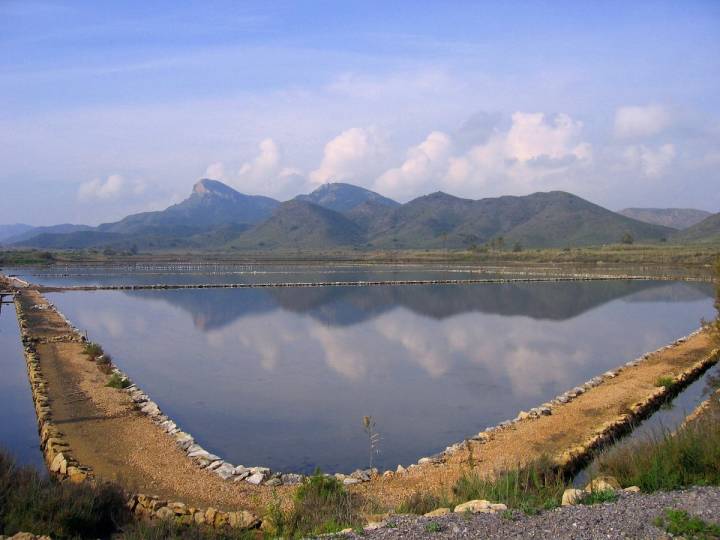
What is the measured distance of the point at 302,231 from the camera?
14562 centimetres

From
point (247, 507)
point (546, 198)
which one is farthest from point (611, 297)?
point (546, 198)

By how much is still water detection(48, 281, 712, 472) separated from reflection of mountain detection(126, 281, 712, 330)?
14cm

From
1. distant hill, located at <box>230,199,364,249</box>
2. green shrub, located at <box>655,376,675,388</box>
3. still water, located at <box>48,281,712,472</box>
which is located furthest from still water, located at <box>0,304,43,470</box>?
distant hill, located at <box>230,199,364,249</box>

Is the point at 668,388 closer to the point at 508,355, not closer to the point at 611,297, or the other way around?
the point at 508,355

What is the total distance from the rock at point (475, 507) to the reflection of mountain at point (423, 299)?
55.3 feet

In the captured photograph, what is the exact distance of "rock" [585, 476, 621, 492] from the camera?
214 inches

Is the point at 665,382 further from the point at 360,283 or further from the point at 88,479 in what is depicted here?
the point at 360,283

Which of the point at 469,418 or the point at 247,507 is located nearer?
the point at 247,507

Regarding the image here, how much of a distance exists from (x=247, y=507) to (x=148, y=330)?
15929mm

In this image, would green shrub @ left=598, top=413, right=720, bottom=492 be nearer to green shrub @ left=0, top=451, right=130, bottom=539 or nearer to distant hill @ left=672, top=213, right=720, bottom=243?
green shrub @ left=0, top=451, right=130, bottom=539

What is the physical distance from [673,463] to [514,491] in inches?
61.3

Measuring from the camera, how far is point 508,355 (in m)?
16.1

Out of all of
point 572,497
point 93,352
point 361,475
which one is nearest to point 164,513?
point 361,475

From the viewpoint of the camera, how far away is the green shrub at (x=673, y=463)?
5480mm
